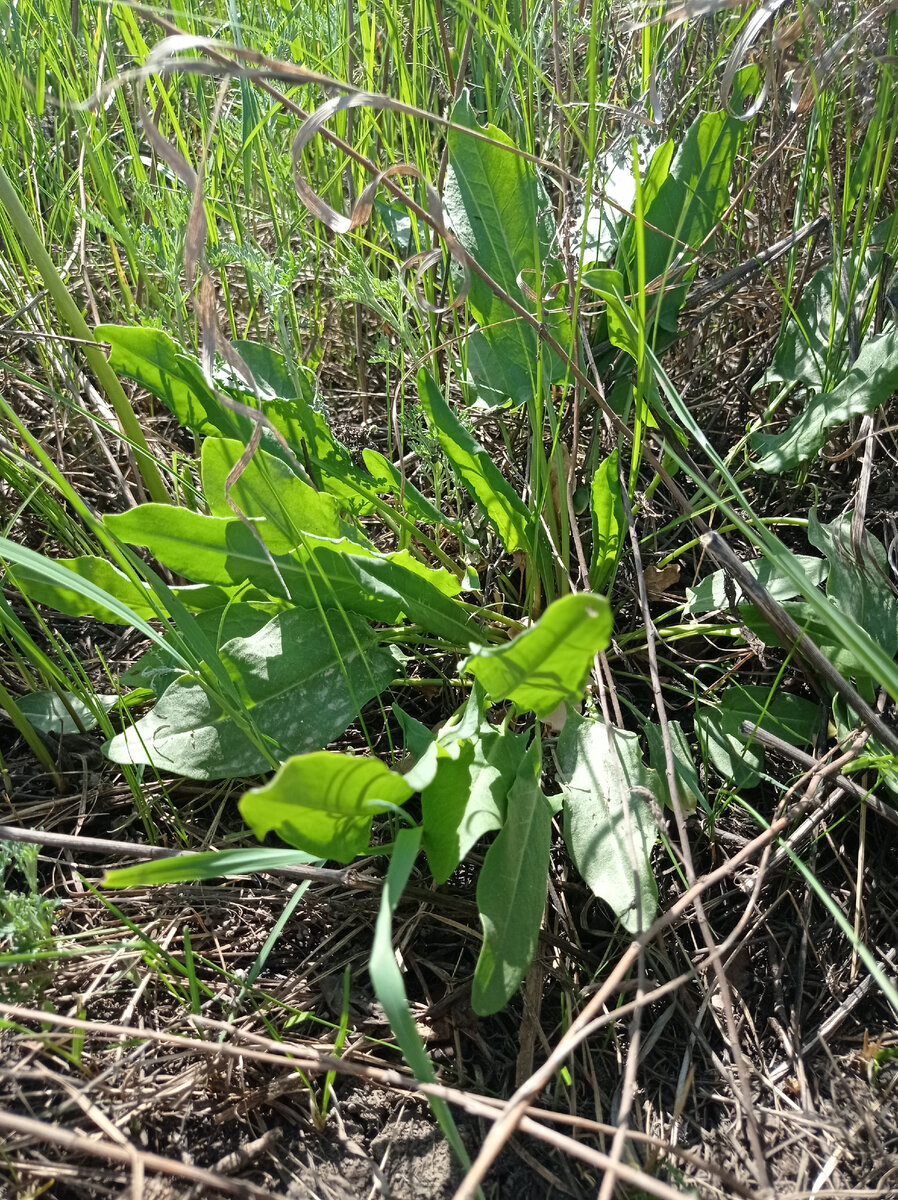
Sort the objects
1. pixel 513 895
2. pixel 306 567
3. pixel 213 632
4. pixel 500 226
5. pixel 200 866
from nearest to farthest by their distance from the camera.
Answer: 1. pixel 200 866
2. pixel 513 895
3. pixel 306 567
4. pixel 213 632
5. pixel 500 226

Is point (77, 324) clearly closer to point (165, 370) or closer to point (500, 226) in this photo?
point (165, 370)

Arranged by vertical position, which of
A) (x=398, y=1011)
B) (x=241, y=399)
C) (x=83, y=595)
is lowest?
(x=398, y=1011)

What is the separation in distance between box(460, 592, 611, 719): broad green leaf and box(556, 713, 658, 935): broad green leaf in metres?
0.10

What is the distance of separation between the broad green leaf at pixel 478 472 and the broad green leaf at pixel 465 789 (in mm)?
333

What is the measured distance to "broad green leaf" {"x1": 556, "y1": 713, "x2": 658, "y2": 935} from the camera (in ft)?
2.91

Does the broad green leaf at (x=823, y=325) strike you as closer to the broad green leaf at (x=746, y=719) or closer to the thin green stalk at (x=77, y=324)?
the broad green leaf at (x=746, y=719)

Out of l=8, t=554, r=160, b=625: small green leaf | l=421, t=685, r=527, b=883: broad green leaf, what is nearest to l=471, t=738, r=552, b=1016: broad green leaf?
l=421, t=685, r=527, b=883: broad green leaf

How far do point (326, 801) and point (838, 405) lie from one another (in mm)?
906

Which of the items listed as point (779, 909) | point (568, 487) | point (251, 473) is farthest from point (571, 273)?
point (779, 909)

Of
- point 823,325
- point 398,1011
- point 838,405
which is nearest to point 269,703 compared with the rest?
point 398,1011

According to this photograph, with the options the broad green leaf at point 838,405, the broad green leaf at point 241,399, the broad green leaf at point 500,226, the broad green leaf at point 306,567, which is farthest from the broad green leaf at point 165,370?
the broad green leaf at point 838,405

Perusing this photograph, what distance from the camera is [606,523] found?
4.00 feet

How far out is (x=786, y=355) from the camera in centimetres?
136

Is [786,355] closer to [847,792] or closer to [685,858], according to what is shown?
[847,792]
